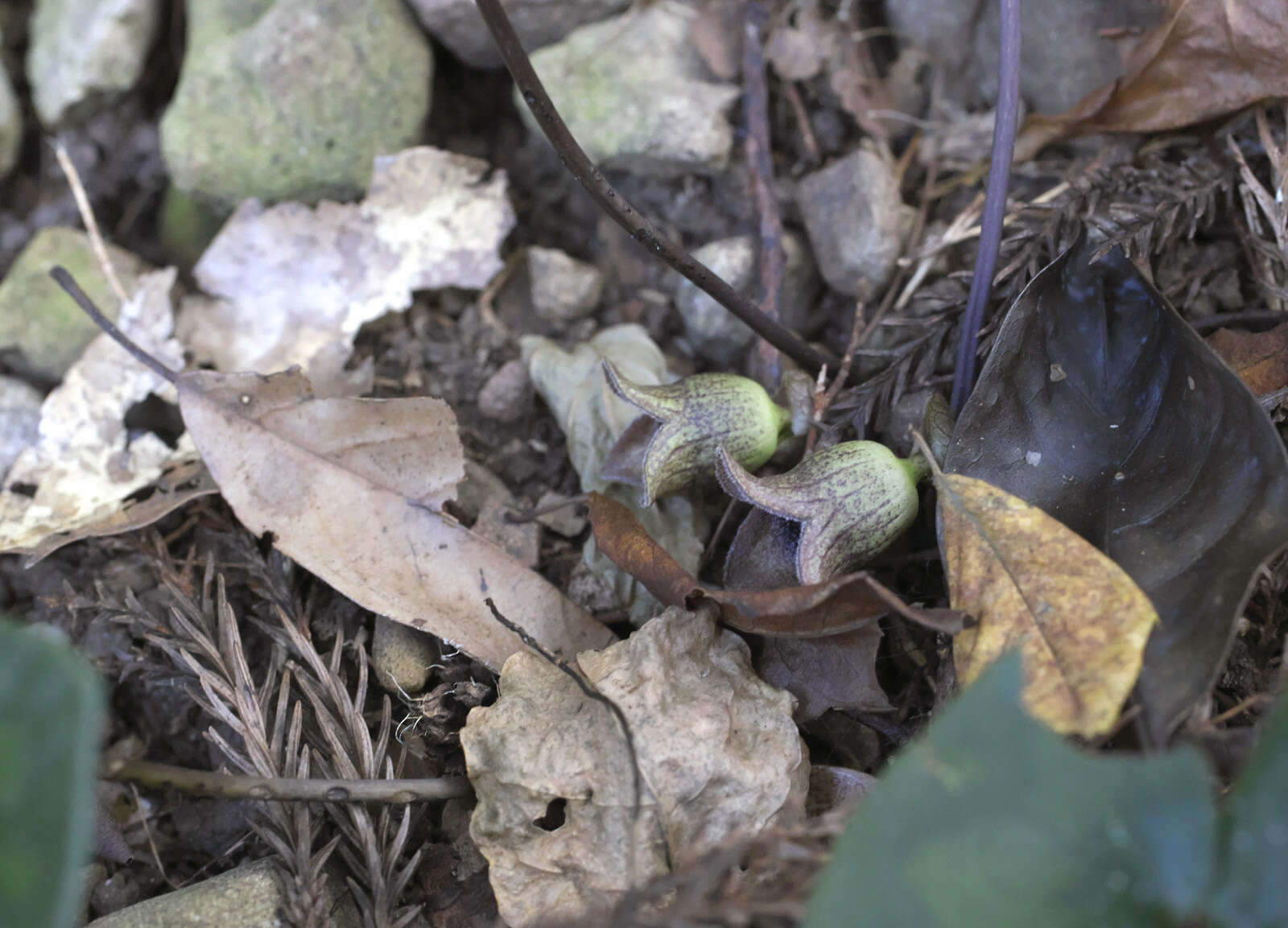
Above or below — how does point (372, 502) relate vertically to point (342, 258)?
below

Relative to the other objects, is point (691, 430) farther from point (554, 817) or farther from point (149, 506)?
point (149, 506)

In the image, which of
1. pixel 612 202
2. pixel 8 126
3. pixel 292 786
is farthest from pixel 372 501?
pixel 8 126

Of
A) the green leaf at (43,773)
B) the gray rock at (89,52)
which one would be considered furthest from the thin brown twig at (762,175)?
the gray rock at (89,52)

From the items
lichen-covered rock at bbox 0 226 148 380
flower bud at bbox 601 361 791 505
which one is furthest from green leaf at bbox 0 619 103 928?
lichen-covered rock at bbox 0 226 148 380

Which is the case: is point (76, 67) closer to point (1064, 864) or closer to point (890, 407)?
point (890, 407)

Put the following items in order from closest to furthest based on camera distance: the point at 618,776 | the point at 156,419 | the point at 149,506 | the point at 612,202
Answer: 1. the point at 618,776
2. the point at 612,202
3. the point at 149,506
4. the point at 156,419

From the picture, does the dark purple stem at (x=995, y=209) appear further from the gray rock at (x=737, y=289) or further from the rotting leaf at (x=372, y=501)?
the rotting leaf at (x=372, y=501)
